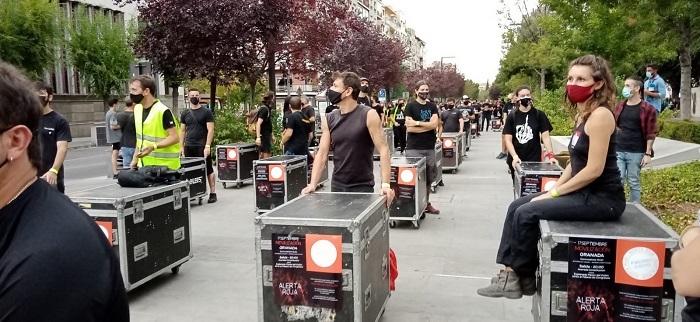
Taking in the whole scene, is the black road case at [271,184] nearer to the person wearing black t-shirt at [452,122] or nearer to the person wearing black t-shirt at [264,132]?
the person wearing black t-shirt at [264,132]

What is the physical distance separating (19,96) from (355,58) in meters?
32.5

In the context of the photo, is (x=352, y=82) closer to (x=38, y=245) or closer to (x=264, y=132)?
(x=38, y=245)

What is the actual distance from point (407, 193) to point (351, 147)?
3.10m

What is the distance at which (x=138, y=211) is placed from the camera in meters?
5.42

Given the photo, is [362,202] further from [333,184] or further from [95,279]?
[95,279]

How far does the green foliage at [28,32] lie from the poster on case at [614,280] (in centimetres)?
2589

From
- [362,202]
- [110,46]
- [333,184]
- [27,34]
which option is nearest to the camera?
[362,202]

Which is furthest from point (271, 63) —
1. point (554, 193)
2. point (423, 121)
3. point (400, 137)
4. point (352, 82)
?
point (554, 193)

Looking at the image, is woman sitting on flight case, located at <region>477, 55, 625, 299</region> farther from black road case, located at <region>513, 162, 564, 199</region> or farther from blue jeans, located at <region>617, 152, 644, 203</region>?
blue jeans, located at <region>617, 152, 644, 203</region>

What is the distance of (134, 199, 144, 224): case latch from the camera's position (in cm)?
537

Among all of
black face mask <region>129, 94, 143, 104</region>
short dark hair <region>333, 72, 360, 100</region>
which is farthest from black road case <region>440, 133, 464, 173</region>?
short dark hair <region>333, 72, 360, 100</region>

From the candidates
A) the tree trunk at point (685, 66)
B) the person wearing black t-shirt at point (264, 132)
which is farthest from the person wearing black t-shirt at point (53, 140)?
the tree trunk at point (685, 66)

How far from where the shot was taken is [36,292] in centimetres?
146

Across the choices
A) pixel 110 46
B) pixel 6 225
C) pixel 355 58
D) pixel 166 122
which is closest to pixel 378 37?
pixel 355 58
